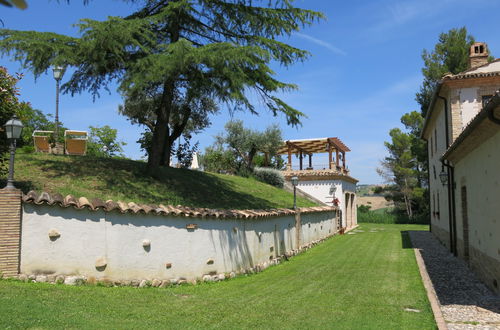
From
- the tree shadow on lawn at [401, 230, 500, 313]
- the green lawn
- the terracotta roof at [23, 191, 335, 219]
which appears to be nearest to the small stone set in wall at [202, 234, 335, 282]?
the green lawn

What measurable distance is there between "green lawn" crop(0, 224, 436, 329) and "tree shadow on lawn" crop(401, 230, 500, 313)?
494 mm

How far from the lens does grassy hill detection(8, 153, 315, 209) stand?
1134 centimetres

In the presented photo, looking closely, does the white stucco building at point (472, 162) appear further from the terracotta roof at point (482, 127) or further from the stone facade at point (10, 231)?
the stone facade at point (10, 231)

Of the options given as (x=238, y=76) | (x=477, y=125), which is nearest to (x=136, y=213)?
(x=238, y=76)

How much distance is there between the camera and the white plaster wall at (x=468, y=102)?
15.0m

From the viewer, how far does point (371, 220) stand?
40.8 m

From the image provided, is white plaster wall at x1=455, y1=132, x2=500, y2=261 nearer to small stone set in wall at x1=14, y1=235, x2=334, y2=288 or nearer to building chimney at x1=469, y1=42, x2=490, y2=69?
small stone set in wall at x1=14, y1=235, x2=334, y2=288

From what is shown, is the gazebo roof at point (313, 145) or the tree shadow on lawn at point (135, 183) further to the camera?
the gazebo roof at point (313, 145)

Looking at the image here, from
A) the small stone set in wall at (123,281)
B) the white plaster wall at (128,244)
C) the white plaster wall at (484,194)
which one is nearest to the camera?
the small stone set in wall at (123,281)

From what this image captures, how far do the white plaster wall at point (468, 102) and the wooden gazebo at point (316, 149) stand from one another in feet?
51.7

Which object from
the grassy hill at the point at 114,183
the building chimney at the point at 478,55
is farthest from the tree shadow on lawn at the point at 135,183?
the building chimney at the point at 478,55

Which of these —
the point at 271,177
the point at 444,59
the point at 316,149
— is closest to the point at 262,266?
the point at 271,177

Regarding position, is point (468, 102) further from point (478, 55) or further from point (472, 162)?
point (472, 162)

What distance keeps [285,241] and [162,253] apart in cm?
721
